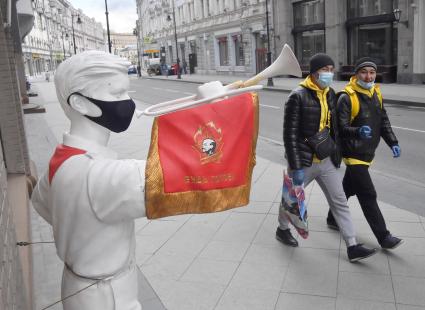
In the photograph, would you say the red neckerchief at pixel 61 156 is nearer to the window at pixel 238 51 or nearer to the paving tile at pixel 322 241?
the paving tile at pixel 322 241

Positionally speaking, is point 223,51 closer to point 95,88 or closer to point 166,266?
point 166,266

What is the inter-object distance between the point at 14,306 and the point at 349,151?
10.9 feet

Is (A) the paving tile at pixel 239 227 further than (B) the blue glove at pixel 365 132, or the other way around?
(A) the paving tile at pixel 239 227

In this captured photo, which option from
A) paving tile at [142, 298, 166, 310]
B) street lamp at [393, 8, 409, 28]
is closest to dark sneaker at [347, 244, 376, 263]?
paving tile at [142, 298, 166, 310]

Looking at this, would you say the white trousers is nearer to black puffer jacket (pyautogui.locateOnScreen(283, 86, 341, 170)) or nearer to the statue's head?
the statue's head

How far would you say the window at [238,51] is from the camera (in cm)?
3766

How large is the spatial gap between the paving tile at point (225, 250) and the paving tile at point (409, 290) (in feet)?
4.73

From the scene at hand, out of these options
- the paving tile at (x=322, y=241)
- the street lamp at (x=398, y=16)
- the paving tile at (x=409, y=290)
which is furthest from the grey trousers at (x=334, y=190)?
the street lamp at (x=398, y=16)

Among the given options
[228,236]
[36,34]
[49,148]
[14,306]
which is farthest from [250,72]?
[36,34]

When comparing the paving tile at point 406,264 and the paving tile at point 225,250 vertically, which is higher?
the paving tile at point 225,250

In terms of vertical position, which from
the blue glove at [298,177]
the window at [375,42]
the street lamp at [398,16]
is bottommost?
the blue glove at [298,177]

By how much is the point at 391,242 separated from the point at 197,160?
3469 millimetres

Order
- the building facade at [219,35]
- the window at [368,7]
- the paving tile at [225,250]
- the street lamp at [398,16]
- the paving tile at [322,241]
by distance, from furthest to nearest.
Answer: the building facade at [219,35] < the window at [368,7] < the street lamp at [398,16] < the paving tile at [322,241] < the paving tile at [225,250]

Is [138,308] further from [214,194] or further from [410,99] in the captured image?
[410,99]
